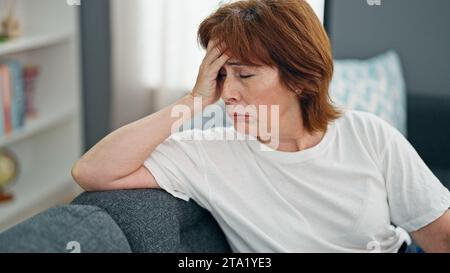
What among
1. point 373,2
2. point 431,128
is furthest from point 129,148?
point 431,128

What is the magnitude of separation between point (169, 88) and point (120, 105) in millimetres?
226

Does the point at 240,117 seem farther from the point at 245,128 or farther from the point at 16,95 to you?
the point at 16,95

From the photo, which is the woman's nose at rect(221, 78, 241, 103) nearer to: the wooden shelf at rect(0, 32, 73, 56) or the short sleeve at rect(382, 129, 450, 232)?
the short sleeve at rect(382, 129, 450, 232)

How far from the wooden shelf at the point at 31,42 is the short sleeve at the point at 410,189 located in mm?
1342

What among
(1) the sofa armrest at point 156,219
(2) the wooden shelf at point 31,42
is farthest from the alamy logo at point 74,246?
(2) the wooden shelf at point 31,42

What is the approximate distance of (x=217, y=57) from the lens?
3.21ft

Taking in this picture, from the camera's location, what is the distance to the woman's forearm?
1.02 m

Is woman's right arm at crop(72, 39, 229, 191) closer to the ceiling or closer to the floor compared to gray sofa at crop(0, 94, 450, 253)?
closer to the ceiling

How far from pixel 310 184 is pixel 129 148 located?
12.1 inches

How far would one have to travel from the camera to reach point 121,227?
99 cm

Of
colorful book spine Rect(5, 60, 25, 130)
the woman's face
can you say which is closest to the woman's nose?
the woman's face

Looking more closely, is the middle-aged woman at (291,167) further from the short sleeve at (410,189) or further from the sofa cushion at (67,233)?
the sofa cushion at (67,233)

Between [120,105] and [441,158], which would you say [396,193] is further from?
[120,105]

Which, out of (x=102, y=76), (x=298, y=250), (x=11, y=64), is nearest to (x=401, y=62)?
(x=298, y=250)
